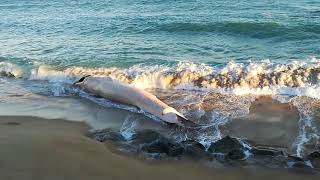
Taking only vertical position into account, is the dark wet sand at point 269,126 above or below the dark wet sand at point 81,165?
above

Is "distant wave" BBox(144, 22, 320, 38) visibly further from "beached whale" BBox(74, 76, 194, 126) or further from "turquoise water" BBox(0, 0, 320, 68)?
"beached whale" BBox(74, 76, 194, 126)

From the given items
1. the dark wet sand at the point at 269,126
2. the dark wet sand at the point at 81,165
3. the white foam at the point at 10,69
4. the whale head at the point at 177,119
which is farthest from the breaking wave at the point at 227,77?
the dark wet sand at the point at 81,165

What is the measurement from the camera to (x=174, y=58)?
12.7m

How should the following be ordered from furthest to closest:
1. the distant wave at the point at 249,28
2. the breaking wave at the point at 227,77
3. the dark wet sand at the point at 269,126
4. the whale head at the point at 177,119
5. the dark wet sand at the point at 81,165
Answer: the distant wave at the point at 249,28
the breaking wave at the point at 227,77
the whale head at the point at 177,119
the dark wet sand at the point at 269,126
the dark wet sand at the point at 81,165

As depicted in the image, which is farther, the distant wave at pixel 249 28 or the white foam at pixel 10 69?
the distant wave at pixel 249 28

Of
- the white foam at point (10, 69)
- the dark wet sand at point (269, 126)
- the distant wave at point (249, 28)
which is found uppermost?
the distant wave at point (249, 28)

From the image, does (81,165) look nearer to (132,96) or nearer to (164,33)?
(132,96)

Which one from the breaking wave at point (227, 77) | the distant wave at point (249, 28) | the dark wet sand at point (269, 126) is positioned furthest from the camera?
the distant wave at point (249, 28)

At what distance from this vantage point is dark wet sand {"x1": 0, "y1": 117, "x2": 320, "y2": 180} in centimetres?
621

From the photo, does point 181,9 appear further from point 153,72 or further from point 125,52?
point 153,72

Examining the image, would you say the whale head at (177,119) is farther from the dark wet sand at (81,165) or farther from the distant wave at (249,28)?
the distant wave at (249,28)

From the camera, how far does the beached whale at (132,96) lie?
8.15 metres

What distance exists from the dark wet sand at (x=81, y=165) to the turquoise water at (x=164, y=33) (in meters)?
5.26

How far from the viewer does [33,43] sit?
15898 mm
